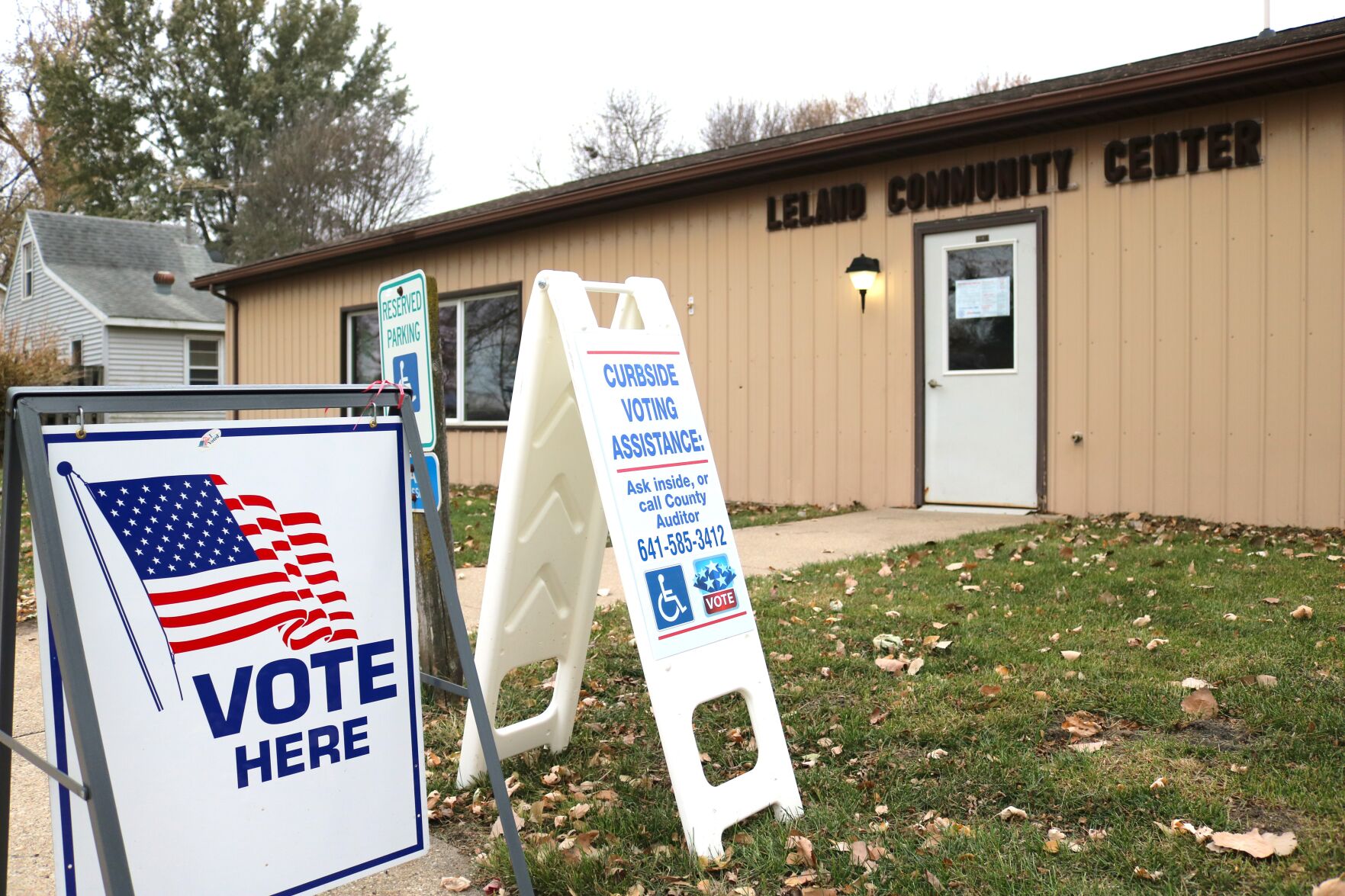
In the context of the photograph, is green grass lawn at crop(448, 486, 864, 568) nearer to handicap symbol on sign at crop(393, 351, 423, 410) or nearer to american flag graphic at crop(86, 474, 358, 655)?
handicap symbol on sign at crop(393, 351, 423, 410)

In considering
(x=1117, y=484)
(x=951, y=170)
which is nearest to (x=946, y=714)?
(x=1117, y=484)

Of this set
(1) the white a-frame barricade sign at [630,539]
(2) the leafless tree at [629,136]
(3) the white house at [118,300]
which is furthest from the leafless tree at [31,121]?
(1) the white a-frame barricade sign at [630,539]

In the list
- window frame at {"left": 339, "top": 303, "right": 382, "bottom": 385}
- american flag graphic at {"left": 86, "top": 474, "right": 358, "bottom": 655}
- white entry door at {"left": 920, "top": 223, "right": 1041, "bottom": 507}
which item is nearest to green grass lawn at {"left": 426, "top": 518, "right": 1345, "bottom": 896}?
american flag graphic at {"left": 86, "top": 474, "right": 358, "bottom": 655}

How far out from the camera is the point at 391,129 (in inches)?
1412

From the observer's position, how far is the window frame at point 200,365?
88.5 ft

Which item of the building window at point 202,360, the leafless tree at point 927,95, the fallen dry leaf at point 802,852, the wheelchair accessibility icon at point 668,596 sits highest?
the leafless tree at point 927,95

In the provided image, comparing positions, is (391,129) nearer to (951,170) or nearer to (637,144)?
(637,144)

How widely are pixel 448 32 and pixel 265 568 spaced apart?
3831 cm

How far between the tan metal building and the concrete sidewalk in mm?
991

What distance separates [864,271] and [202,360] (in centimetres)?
2297

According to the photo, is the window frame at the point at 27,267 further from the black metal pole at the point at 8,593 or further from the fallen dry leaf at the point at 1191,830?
the fallen dry leaf at the point at 1191,830

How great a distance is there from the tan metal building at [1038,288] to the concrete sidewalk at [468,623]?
0.99 metres

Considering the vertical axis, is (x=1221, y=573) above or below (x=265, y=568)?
below

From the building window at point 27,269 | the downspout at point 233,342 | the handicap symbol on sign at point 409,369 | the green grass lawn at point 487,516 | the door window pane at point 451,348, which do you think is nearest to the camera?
the handicap symbol on sign at point 409,369
